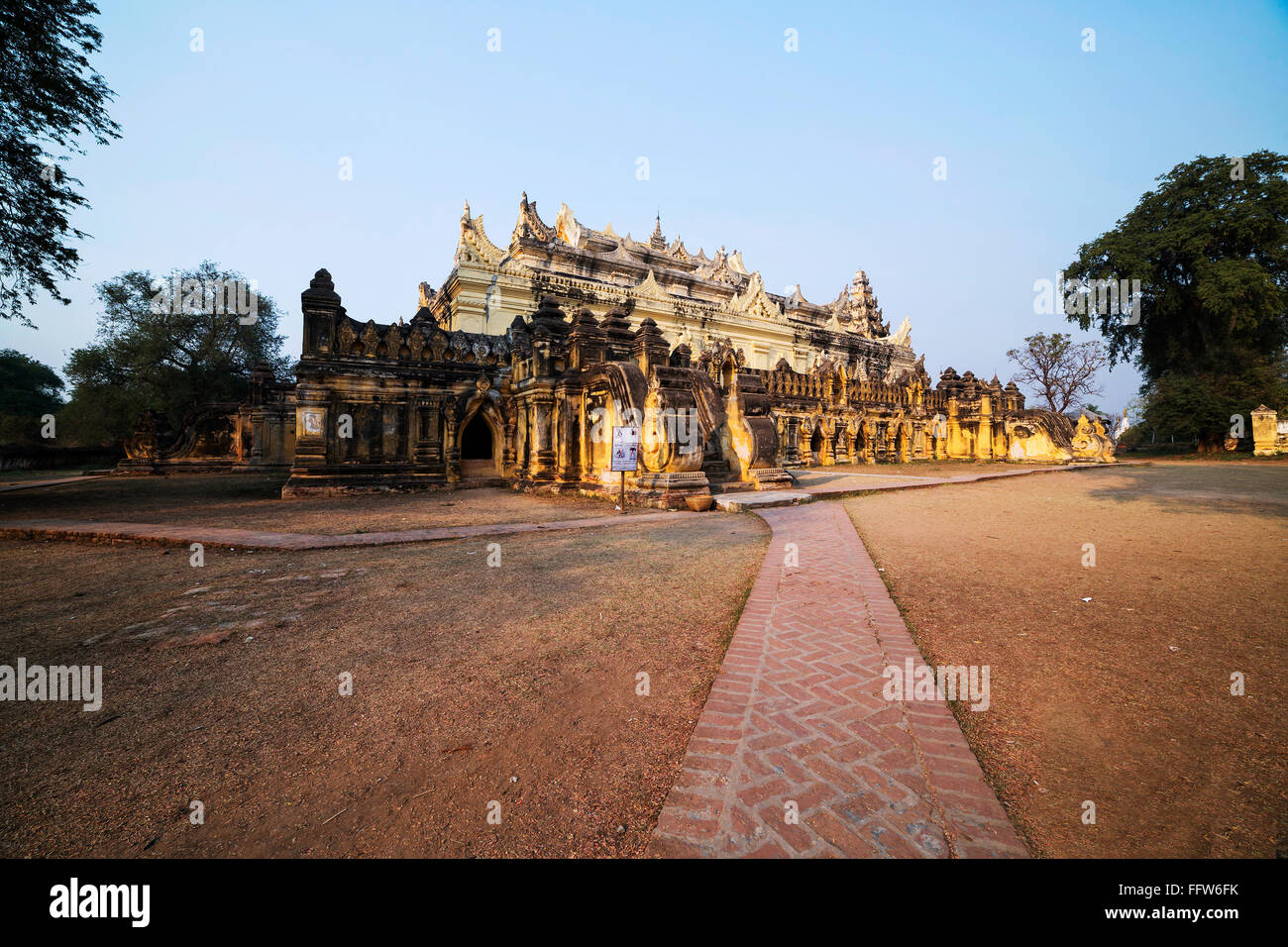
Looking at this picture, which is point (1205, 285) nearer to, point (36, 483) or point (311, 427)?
point (311, 427)

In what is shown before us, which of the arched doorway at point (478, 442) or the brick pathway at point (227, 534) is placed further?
the arched doorway at point (478, 442)

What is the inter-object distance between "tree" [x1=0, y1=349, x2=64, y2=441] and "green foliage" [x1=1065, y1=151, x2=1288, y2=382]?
2693 inches

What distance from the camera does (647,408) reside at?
33.5ft

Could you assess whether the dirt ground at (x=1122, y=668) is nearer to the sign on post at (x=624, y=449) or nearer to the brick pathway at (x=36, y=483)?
the sign on post at (x=624, y=449)

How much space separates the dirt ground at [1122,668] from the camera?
1.67 m

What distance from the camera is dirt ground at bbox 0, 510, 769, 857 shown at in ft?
5.49

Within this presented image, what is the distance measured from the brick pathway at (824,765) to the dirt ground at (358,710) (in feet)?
0.59

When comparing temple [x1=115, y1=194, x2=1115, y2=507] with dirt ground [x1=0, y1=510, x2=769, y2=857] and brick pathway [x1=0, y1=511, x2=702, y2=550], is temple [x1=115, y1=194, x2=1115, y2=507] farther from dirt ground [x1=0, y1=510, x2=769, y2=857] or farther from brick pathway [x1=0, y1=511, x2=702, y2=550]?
dirt ground [x1=0, y1=510, x2=769, y2=857]

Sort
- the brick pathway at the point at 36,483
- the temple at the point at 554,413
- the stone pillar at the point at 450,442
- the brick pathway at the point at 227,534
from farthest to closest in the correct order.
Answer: the stone pillar at the point at 450,442 → the brick pathway at the point at 36,483 → the temple at the point at 554,413 → the brick pathway at the point at 227,534

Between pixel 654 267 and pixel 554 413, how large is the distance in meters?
33.2

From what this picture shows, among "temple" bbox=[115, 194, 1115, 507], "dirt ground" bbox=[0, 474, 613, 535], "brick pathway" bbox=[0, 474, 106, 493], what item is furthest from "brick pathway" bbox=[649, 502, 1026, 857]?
"brick pathway" bbox=[0, 474, 106, 493]

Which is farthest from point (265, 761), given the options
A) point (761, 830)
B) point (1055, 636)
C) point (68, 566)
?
point (68, 566)

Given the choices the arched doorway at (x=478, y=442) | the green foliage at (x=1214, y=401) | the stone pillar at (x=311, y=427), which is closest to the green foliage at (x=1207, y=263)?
the green foliage at (x=1214, y=401)
